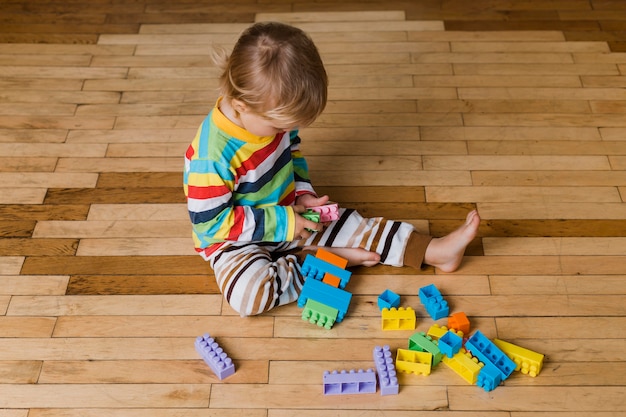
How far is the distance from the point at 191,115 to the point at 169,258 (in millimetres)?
510

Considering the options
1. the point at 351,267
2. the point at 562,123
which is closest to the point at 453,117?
the point at 562,123

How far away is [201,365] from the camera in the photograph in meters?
1.44

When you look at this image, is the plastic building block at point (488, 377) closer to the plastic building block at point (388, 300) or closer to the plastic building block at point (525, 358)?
the plastic building block at point (525, 358)

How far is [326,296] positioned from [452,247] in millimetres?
289

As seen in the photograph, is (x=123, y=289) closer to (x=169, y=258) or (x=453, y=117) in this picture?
(x=169, y=258)

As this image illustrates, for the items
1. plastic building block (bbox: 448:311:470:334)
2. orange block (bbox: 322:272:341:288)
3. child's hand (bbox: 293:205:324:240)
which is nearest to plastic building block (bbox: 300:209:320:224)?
child's hand (bbox: 293:205:324:240)

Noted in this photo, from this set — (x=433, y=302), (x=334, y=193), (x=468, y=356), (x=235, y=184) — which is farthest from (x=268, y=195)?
(x=468, y=356)

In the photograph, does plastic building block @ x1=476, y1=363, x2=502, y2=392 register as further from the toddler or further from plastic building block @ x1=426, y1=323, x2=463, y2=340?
the toddler

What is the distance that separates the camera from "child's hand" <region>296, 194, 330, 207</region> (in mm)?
1581

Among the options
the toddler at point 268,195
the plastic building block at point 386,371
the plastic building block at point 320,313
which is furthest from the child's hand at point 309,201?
the plastic building block at point 386,371

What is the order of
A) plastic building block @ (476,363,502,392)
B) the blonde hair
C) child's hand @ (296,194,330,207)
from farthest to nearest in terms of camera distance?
child's hand @ (296,194,330,207) → plastic building block @ (476,363,502,392) → the blonde hair

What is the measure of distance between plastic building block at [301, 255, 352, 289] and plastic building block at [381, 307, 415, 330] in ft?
0.36

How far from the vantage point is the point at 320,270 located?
1.53 meters

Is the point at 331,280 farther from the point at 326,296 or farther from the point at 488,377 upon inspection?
the point at 488,377
